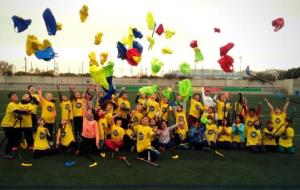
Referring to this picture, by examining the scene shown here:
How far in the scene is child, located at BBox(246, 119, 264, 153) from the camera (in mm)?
10250

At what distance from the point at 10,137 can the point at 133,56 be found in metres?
4.03

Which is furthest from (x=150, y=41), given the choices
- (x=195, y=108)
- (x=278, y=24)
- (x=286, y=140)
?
(x=286, y=140)

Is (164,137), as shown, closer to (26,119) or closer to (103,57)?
(103,57)

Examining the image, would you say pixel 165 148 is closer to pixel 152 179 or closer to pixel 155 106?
pixel 155 106

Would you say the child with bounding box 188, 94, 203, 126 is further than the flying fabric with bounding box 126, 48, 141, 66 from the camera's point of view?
Yes

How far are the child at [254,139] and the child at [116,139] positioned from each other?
353 cm

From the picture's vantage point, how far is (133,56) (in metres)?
10.8

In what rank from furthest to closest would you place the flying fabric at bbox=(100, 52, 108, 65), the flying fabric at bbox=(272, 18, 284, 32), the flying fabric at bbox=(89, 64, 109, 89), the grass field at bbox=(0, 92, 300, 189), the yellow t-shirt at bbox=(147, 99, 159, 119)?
the yellow t-shirt at bbox=(147, 99, 159, 119) → the flying fabric at bbox=(272, 18, 284, 32) → the flying fabric at bbox=(100, 52, 108, 65) → the flying fabric at bbox=(89, 64, 109, 89) → the grass field at bbox=(0, 92, 300, 189)

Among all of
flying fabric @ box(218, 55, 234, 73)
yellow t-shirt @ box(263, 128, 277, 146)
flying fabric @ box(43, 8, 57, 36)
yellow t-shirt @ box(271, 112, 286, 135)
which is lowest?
yellow t-shirt @ box(263, 128, 277, 146)

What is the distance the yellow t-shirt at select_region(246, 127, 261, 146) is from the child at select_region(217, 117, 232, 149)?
0.51 metres

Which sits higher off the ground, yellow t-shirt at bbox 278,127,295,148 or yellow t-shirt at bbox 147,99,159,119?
yellow t-shirt at bbox 147,99,159,119

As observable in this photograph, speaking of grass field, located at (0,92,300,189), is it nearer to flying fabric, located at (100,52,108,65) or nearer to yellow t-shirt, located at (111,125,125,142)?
yellow t-shirt, located at (111,125,125,142)

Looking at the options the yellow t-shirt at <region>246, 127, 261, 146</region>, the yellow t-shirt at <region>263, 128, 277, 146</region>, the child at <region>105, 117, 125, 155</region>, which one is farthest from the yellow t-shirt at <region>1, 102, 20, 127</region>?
the yellow t-shirt at <region>263, 128, 277, 146</region>

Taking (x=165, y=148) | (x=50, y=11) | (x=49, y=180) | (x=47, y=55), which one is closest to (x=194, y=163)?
(x=165, y=148)
